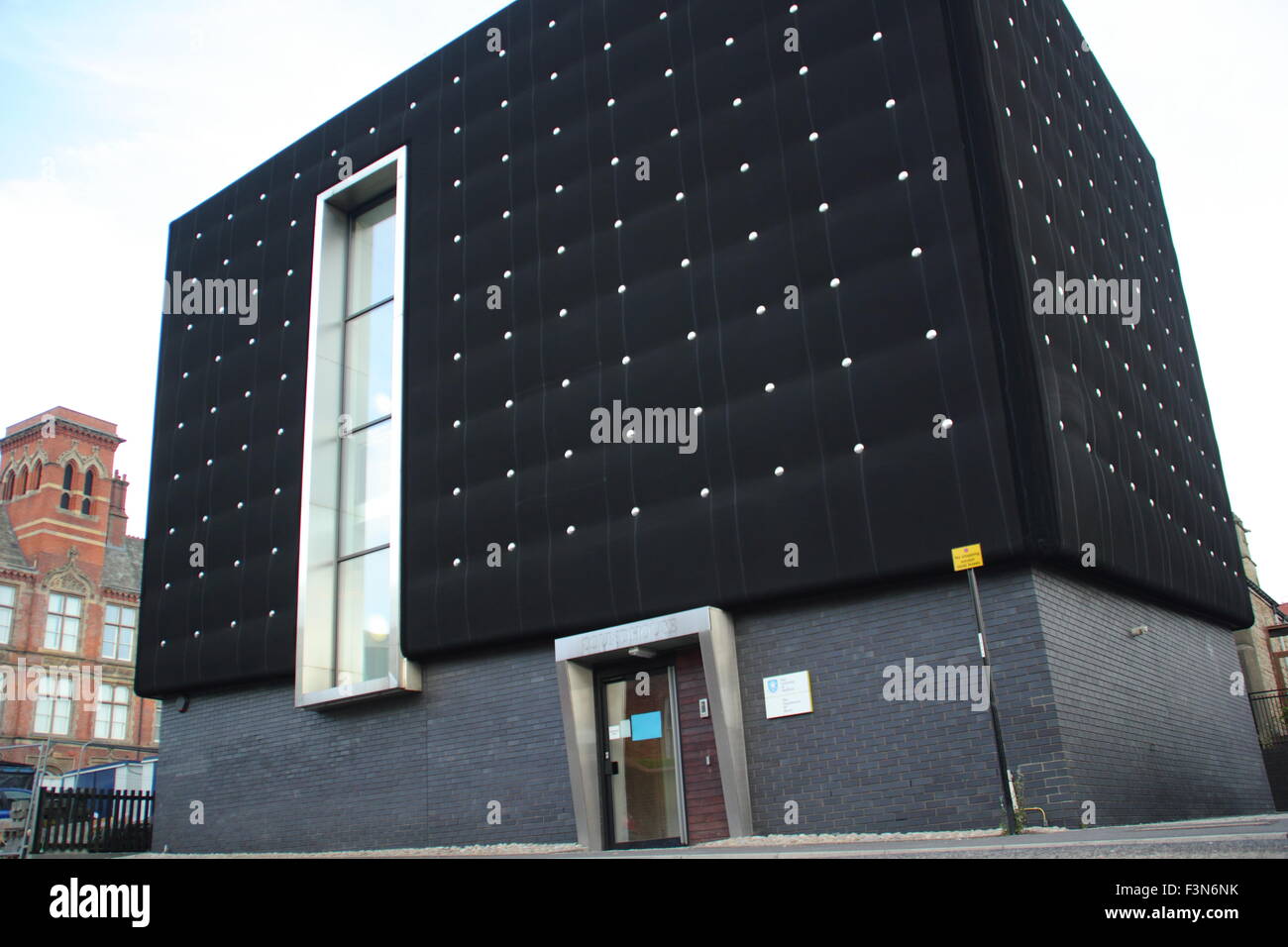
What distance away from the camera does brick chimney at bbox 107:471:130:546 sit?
59.2m

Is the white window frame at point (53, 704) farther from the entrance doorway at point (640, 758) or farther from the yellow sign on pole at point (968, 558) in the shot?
the yellow sign on pole at point (968, 558)

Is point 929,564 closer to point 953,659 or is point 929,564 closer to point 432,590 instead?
point 953,659

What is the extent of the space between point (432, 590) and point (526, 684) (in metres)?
2.61

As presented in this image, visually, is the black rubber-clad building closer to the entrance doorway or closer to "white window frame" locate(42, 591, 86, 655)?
the entrance doorway

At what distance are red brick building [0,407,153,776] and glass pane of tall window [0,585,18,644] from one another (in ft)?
0.18

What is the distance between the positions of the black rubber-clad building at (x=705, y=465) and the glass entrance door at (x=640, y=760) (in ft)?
0.20

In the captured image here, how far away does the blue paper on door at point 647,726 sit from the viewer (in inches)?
631

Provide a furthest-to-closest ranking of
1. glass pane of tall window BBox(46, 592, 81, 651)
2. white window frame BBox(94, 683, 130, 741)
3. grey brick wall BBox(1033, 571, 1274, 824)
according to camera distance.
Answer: white window frame BBox(94, 683, 130, 741) → glass pane of tall window BBox(46, 592, 81, 651) → grey brick wall BBox(1033, 571, 1274, 824)

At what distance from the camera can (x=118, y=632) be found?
56000 millimetres

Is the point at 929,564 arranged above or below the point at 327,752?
above

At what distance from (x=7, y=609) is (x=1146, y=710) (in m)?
51.4

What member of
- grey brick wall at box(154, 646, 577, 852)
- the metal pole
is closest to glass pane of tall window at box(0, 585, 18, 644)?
grey brick wall at box(154, 646, 577, 852)
